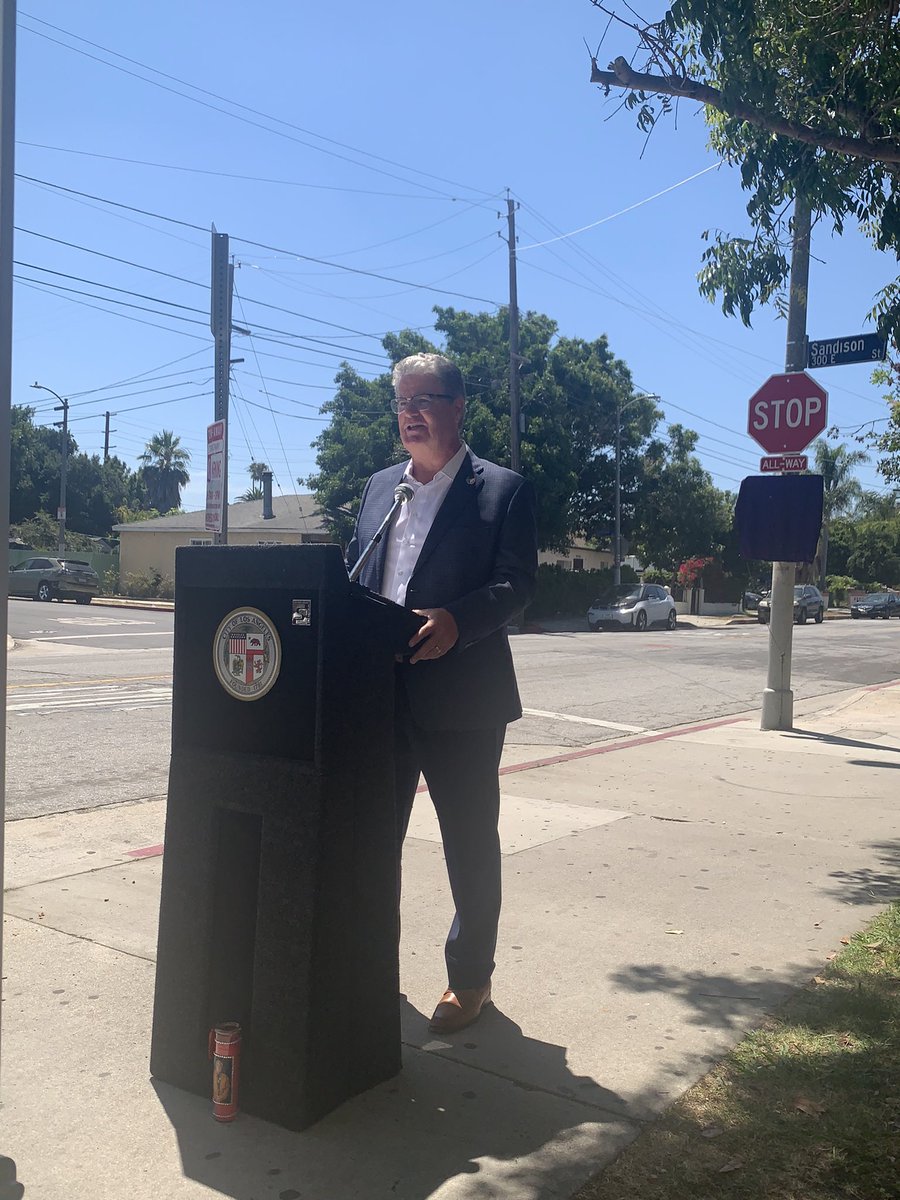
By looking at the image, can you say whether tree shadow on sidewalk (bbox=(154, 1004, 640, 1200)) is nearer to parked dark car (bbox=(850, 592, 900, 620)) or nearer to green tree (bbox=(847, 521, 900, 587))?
parked dark car (bbox=(850, 592, 900, 620))

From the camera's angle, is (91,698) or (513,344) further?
(513,344)

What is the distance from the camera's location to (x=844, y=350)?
845 cm

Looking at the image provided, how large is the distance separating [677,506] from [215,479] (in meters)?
A: 36.3

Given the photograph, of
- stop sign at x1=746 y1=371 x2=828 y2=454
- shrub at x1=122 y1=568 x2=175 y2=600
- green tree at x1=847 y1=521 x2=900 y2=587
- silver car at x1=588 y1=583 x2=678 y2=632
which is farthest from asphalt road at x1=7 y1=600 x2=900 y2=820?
green tree at x1=847 y1=521 x2=900 y2=587

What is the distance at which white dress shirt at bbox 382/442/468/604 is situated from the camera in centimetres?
347

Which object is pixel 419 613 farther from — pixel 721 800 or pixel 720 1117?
pixel 721 800

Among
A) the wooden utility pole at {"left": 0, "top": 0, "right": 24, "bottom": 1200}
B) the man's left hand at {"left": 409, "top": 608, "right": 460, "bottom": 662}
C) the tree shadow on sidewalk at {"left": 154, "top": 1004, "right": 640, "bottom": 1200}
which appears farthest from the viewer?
the man's left hand at {"left": 409, "top": 608, "right": 460, "bottom": 662}

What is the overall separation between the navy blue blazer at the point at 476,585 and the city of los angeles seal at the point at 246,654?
21.6 inches

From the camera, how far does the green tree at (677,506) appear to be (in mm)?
44969

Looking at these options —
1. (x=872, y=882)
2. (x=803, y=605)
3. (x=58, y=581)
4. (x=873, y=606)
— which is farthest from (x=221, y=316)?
(x=873, y=606)

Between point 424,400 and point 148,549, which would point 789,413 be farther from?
point 148,549

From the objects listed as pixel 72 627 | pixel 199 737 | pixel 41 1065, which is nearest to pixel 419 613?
pixel 199 737

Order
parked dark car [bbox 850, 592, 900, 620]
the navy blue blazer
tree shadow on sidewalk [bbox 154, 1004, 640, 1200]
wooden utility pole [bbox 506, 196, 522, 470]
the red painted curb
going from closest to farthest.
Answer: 1. tree shadow on sidewalk [bbox 154, 1004, 640, 1200]
2. the navy blue blazer
3. the red painted curb
4. wooden utility pole [bbox 506, 196, 522, 470]
5. parked dark car [bbox 850, 592, 900, 620]

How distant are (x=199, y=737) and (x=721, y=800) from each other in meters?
4.99
